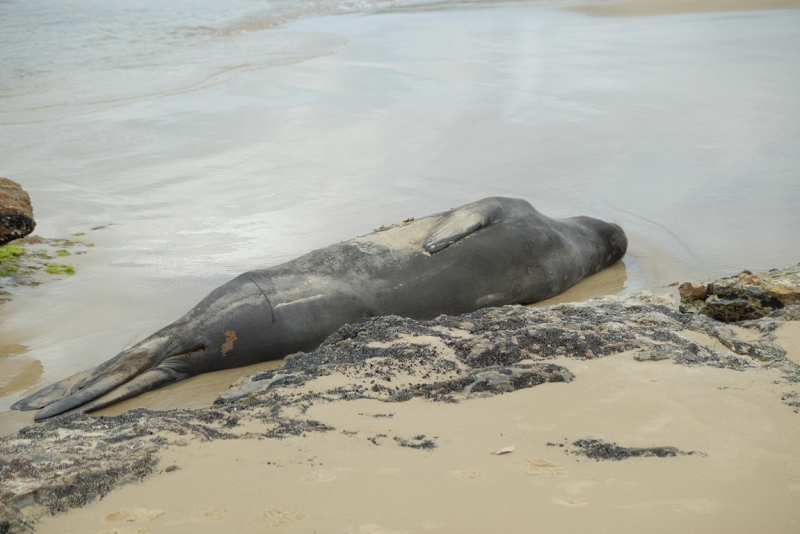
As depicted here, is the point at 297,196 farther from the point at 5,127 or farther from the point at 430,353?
the point at 5,127

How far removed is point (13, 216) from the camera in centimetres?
578

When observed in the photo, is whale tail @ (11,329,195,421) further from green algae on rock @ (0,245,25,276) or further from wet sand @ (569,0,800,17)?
wet sand @ (569,0,800,17)

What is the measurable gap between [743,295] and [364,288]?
2611mm

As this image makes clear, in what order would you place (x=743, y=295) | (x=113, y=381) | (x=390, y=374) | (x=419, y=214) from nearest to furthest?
(x=390, y=374)
(x=113, y=381)
(x=743, y=295)
(x=419, y=214)

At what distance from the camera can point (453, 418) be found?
11.0 ft

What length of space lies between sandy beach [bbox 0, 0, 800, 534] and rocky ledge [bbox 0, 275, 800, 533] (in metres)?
0.03

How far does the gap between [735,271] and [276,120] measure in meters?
6.41

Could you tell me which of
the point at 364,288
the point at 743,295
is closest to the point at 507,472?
the point at 364,288

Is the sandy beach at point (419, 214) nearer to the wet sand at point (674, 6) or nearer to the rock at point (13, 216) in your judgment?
the rock at point (13, 216)

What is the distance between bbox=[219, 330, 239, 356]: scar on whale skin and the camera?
5164 millimetres

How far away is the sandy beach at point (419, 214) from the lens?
263 centimetres

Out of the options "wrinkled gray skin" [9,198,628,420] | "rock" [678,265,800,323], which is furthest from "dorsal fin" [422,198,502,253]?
"rock" [678,265,800,323]

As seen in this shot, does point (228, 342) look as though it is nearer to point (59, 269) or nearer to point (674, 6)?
point (59, 269)

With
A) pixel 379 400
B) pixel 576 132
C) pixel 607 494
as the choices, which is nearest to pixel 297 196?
pixel 576 132
